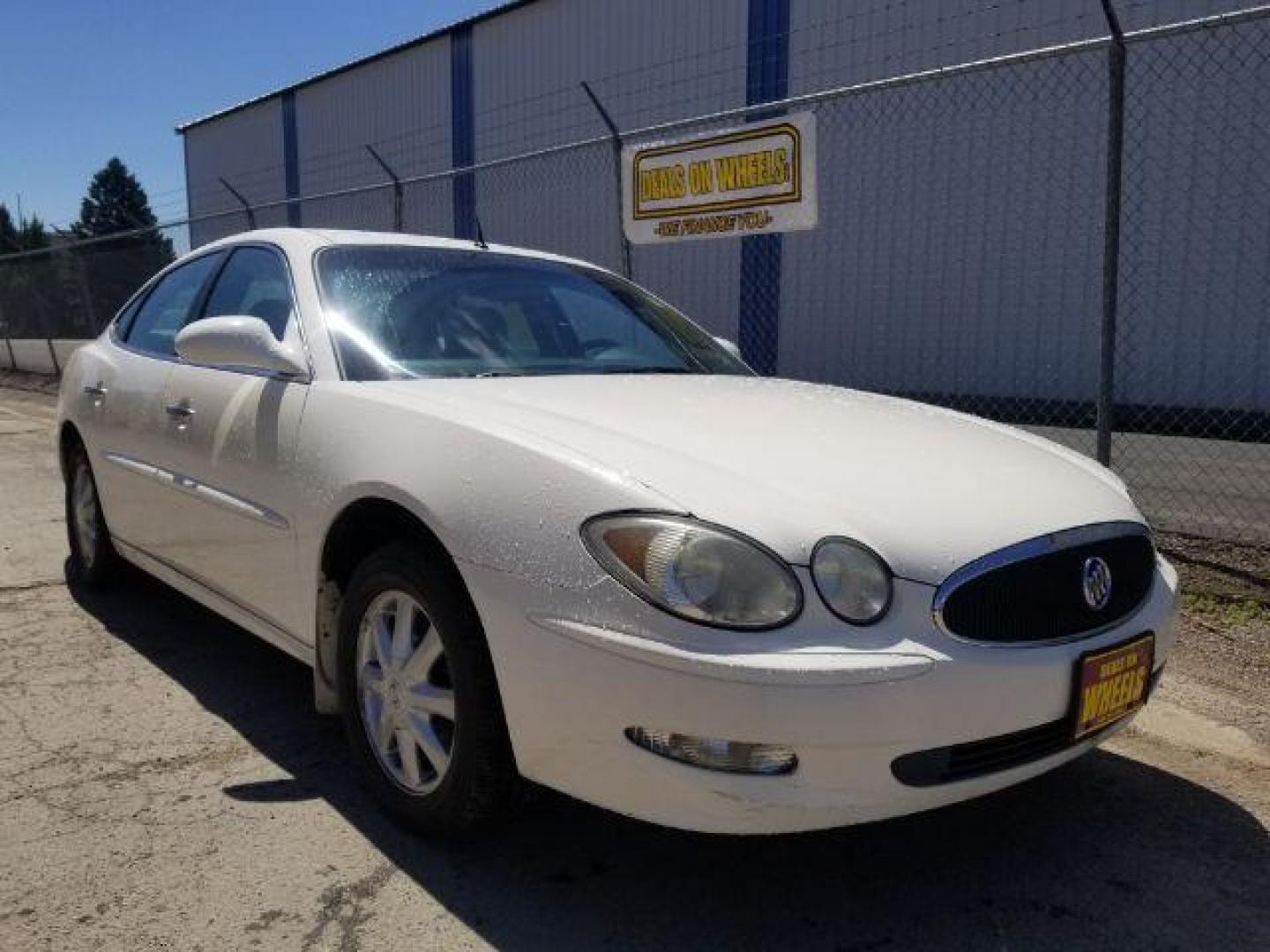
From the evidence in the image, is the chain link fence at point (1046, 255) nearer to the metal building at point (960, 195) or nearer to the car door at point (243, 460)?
the metal building at point (960, 195)

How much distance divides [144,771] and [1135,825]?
2599 mm

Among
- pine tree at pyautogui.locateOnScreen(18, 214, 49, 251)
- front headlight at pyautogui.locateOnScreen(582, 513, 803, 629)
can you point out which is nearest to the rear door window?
front headlight at pyautogui.locateOnScreen(582, 513, 803, 629)

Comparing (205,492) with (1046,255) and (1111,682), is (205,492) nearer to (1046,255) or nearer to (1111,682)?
(1111,682)

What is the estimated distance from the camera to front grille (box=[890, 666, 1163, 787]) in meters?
1.96

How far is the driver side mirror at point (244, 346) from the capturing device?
2.84m

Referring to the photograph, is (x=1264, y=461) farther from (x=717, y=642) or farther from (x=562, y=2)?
(x=562, y=2)

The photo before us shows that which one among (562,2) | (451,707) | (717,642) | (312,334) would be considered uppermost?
(562,2)

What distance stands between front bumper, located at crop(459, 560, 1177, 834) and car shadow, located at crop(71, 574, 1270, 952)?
31 cm

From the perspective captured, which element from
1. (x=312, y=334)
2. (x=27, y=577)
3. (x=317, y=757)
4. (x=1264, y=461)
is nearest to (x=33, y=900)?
(x=317, y=757)

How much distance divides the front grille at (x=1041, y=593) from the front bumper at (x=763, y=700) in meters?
0.05

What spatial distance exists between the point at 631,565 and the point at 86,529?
11.2 feet

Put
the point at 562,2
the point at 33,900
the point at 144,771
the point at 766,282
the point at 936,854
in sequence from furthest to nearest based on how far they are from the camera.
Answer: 1. the point at 562,2
2. the point at 766,282
3. the point at 144,771
4. the point at 936,854
5. the point at 33,900

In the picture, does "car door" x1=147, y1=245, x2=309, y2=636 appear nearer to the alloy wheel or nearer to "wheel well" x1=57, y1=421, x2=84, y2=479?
the alloy wheel

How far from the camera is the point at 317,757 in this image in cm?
291
